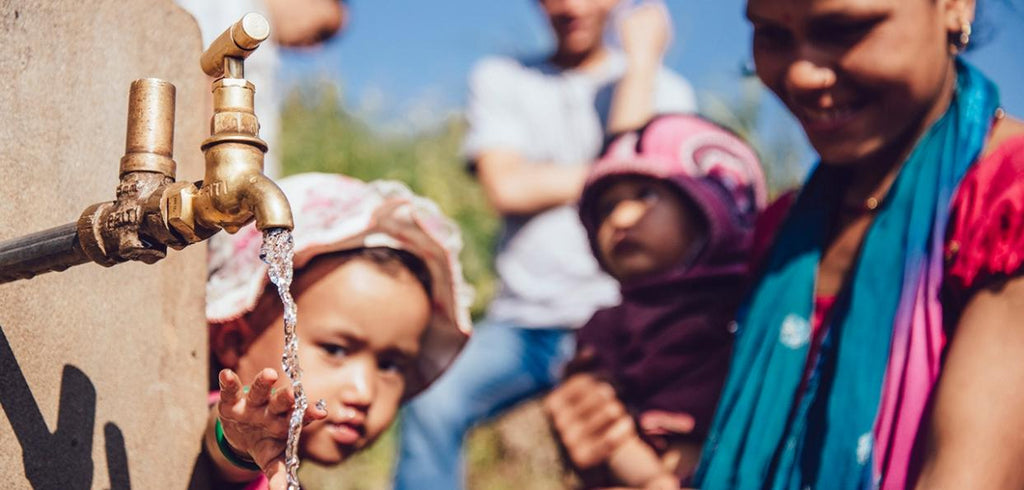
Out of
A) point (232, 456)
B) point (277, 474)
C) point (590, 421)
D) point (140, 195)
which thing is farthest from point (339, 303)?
point (590, 421)

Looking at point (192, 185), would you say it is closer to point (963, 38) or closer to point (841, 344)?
point (841, 344)

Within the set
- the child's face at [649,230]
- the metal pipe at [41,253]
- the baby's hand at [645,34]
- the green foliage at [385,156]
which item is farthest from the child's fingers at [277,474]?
the green foliage at [385,156]

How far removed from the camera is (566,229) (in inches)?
133

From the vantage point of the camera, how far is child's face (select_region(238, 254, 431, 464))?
171 cm

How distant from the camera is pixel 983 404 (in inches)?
58.5

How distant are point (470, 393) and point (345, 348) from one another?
56.6 inches

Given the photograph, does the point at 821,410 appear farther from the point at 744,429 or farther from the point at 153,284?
the point at 153,284

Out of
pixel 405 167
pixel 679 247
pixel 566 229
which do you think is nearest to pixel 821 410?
pixel 679 247

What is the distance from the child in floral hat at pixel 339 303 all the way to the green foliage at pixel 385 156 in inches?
144

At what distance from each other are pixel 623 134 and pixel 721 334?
1.84ft

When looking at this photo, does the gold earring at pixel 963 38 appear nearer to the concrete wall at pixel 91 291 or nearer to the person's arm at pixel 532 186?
the concrete wall at pixel 91 291

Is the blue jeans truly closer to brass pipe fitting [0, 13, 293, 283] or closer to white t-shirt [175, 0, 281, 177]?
white t-shirt [175, 0, 281, 177]

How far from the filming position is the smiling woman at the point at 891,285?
4.96ft

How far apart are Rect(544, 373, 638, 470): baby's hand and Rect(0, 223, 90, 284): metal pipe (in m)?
1.23
